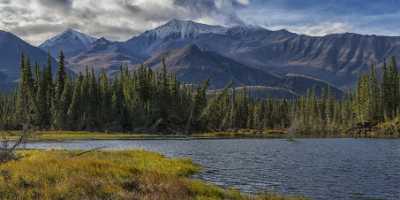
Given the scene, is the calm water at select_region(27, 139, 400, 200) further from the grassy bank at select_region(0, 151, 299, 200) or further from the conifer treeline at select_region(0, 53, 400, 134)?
→ the conifer treeline at select_region(0, 53, 400, 134)

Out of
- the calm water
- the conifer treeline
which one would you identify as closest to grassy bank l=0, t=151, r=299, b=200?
the calm water

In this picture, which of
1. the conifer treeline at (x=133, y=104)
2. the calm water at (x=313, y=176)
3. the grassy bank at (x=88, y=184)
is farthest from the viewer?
the conifer treeline at (x=133, y=104)

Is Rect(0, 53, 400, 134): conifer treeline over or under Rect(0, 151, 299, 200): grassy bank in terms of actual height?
over

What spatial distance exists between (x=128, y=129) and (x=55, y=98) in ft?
79.8

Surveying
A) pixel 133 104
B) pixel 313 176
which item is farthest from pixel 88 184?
pixel 133 104

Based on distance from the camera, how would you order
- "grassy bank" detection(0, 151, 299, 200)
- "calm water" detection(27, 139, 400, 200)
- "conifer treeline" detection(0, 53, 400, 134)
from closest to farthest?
"grassy bank" detection(0, 151, 299, 200) < "calm water" detection(27, 139, 400, 200) < "conifer treeline" detection(0, 53, 400, 134)

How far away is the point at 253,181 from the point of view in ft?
127

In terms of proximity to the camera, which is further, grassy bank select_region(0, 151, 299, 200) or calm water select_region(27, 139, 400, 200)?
calm water select_region(27, 139, 400, 200)

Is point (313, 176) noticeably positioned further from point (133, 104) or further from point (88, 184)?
point (133, 104)

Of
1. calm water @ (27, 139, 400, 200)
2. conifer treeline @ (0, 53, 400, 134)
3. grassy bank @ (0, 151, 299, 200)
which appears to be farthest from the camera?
conifer treeline @ (0, 53, 400, 134)

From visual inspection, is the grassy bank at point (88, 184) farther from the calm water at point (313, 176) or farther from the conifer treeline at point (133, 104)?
the conifer treeline at point (133, 104)

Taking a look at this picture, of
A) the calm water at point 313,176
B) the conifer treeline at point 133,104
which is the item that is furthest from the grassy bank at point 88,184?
the conifer treeline at point 133,104

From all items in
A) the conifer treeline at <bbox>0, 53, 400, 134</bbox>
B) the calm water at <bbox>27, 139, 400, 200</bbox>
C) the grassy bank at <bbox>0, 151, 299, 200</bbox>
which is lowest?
the calm water at <bbox>27, 139, 400, 200</bbox>

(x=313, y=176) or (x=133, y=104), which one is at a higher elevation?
(x=133, y=104)
